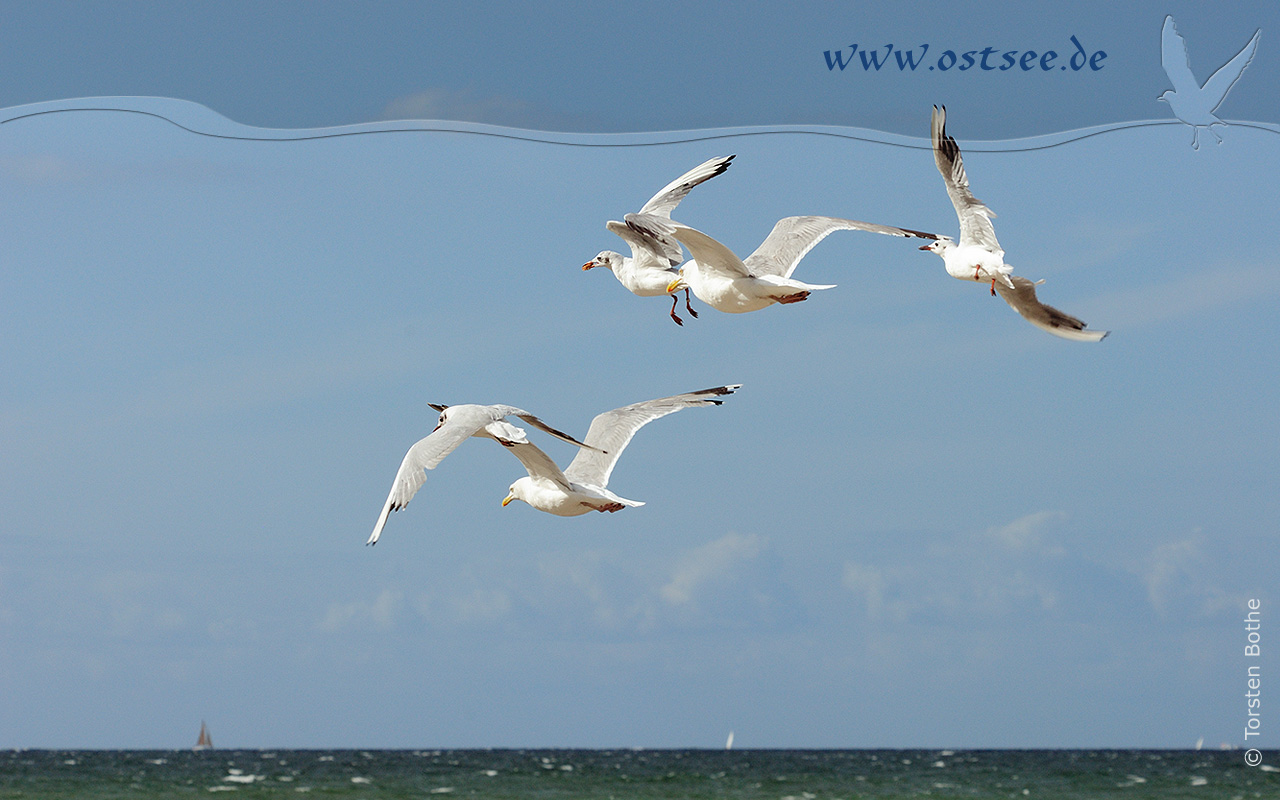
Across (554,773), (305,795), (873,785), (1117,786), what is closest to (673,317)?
(305,795)

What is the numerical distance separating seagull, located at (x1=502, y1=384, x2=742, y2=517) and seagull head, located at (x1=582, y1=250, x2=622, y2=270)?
113 centimetres

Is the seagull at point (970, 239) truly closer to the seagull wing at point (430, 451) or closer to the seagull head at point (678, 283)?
the seagull head at point (678, 283)

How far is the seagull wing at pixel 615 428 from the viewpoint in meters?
10.9

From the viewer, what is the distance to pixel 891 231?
1098 centimetres

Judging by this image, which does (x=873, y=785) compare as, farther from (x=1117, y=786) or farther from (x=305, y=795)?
(x=305, y=795)

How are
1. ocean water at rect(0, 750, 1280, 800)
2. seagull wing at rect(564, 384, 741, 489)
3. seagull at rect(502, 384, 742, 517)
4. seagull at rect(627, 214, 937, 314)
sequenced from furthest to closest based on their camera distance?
ocean water at rect(0, 750, 1280, 800) → seagull wing at rect(564, 384, 741, 489) → seagull at rect(502, 384, 742, 517) → seagull at rect(627, 214, 937, 314)

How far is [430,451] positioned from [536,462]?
1.78 metres

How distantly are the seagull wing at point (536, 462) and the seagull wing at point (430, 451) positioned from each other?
0.44 meters

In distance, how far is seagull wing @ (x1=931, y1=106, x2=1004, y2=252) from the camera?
9.95 m

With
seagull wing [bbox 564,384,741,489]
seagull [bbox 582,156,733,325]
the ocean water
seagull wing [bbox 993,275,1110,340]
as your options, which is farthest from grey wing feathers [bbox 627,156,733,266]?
the ocean water

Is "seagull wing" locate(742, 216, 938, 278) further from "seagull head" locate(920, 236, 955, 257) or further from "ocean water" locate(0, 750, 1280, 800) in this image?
"ocean water" locate(0, 750, 1280, 800)

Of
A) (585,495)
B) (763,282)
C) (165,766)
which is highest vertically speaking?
(763,282)

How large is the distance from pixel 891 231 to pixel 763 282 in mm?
1504

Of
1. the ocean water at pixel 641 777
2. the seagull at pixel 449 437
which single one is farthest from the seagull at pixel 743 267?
the ocean water at pixel 641 777
